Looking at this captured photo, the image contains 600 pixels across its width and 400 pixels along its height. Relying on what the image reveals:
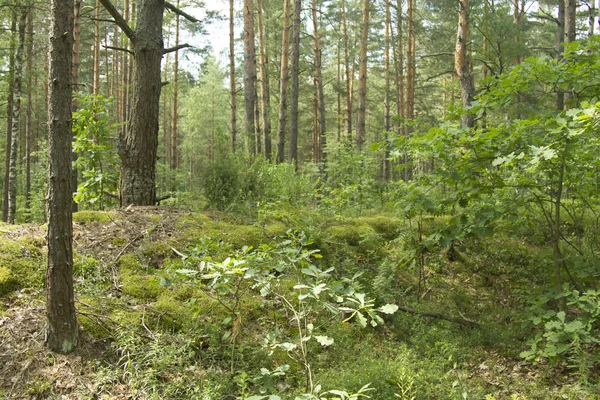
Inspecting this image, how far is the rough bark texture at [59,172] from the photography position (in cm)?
300

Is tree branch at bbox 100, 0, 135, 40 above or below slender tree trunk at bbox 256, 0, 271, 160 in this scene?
below

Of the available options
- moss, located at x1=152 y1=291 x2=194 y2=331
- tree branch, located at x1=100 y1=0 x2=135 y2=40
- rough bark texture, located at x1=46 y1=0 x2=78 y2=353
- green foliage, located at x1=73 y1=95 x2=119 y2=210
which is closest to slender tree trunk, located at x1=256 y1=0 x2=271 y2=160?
green foliage, located at x1=73 y1=95 x2=119 y2=210

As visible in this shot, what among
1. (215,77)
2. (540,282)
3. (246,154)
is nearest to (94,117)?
(246,154)

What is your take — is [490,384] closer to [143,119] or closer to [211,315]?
[211,315]

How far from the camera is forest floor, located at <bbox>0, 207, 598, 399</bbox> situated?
10.1 ft

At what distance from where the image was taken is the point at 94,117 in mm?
5859

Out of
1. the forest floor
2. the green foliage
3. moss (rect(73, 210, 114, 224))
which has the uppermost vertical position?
the green foliage

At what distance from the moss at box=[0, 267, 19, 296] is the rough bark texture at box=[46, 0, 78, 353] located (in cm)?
92

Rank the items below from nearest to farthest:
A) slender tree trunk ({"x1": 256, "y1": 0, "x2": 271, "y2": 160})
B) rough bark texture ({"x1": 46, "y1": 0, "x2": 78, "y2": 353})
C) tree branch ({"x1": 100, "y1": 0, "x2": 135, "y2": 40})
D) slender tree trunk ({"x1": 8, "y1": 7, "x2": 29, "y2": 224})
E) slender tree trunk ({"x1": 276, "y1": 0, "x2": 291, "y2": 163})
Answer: rough bark texture ({"x1": 46, "y1": 0, "x2": 78, "y2": 353}) < tree branch ({"x1": 100, "y1": 0, "x2": 135, "y2": 40}) < slender tree trunk ({"x1": 8, "y1": 7, "x2": 29, "y2": 224}) < slender tree trunk ({"x1": 276, "y1": 0, "x2": 291, "y2": 163}) < slender tree trunk ({"x1": 256, "y1": 0, "x2": 271, "y2": 160})

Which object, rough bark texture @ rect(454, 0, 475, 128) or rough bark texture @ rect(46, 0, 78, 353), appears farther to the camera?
rough bark texture @ rect(454, 0, 475, 128)

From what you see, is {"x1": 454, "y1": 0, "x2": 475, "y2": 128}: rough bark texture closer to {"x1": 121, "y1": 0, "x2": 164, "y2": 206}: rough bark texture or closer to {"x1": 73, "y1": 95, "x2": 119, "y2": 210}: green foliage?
{"x1": 121, "y1": 0, "x2": 164, "y2": 206}: rough bark texture

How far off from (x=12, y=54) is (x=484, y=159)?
13634mm

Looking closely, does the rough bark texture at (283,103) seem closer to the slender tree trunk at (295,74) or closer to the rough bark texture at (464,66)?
the slender tree trunk at (295,74)

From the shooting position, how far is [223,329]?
3.82 metres
